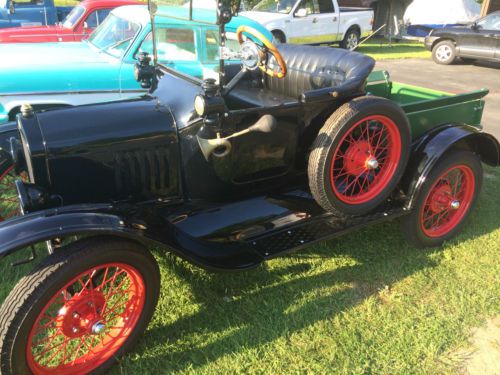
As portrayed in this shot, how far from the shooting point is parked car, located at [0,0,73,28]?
900 cm

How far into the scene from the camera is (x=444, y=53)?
11961mm

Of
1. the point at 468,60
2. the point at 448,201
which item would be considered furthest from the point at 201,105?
the point at 468,60

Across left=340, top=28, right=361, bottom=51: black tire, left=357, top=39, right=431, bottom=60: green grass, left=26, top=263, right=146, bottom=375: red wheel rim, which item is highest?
left=340, top=28, right=361, bottom=51: black tire

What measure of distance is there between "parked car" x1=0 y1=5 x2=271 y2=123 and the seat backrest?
86 centimetres

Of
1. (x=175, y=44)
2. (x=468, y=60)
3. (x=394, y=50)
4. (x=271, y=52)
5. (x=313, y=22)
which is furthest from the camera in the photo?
(x=394, y=50)

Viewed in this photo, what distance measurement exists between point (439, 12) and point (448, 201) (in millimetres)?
20789

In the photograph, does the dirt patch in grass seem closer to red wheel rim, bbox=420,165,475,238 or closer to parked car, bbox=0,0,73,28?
red wheel rim, bbox=420,165,475,238

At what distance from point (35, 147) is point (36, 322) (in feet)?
2.91

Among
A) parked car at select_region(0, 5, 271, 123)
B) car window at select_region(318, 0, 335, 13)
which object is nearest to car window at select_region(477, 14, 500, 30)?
car window at select_region(318, 0, 335, 13)

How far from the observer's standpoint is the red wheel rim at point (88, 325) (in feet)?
→ 6.72

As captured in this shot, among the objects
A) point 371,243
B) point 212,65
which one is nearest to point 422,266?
point 371,243

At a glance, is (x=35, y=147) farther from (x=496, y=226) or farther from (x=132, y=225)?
(x=496, y=226)

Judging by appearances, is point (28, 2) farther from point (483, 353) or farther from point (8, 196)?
point (483, 353)

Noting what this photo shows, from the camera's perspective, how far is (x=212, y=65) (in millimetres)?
2709
